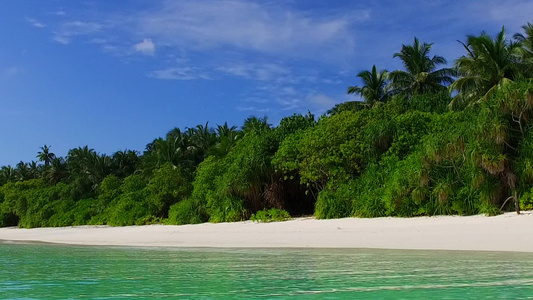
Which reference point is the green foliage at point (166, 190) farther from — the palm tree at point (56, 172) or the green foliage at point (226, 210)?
the palm tree at point (56, 172)

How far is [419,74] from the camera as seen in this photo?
35406mm

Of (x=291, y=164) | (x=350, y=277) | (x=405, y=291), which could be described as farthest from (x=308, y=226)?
(x=405, y=291)

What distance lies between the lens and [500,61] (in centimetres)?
2384

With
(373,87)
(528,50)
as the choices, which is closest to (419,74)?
(373,87)

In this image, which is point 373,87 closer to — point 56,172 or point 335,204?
point 335,204

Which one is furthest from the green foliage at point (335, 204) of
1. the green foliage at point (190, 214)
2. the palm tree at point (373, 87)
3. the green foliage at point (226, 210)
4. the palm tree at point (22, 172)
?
the palm tree at point (22, 172)

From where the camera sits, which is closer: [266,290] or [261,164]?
[266,290]

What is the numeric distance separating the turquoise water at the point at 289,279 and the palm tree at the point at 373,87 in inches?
1119

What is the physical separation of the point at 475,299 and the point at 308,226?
1207cm

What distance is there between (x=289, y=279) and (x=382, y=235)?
23.7 feet

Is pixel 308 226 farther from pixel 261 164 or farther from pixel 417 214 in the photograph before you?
pixel 261 164

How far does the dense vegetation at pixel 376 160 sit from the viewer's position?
49.0ft

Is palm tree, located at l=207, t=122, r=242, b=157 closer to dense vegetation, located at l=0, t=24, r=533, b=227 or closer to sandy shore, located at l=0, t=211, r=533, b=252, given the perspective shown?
dense vegetation, located at l=0, t=24, r=533, b=227

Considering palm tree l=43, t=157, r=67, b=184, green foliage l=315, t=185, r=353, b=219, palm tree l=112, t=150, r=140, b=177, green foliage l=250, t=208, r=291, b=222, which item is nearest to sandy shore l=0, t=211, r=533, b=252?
green foliage l=315, t=185, r=353, b=219
